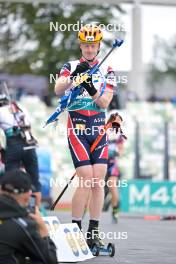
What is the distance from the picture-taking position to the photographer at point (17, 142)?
533 inches

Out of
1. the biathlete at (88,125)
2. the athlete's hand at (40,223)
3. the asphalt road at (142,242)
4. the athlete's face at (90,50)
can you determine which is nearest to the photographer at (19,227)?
the athlete's hand at (40,223)

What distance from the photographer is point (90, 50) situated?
9.62 meters

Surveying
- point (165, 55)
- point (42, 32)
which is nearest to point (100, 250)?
point (42, 32)

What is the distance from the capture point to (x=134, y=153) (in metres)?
23.4

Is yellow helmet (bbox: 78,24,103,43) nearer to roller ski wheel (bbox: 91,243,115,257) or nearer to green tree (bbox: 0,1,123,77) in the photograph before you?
roller ski wheel (bbox: 91,243,115,257)

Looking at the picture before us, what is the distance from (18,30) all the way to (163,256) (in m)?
27.1

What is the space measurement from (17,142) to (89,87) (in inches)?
172

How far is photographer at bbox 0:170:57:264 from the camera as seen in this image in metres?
6.54

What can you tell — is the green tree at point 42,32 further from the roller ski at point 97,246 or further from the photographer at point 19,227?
the photographer at point 19,227

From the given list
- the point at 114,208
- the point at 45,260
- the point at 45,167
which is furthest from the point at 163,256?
the point at 45,167

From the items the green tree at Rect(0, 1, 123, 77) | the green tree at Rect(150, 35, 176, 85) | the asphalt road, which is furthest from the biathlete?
the green tree at Rect(150, 35, 176, 85)

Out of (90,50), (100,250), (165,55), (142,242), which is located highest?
(90,50)

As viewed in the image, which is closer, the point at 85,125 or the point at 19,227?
the point at 19,227

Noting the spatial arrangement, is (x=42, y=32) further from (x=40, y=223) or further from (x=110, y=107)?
(x=40, y=223)
